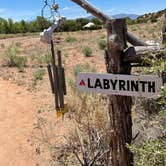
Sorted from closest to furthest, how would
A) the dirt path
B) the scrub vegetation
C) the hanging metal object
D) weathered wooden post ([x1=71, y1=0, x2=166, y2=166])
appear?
the scrub vegetation
weathered wooden post ([x1=71, y1=0, x2=166, y2=166])
the hanging metal object
the dirt path

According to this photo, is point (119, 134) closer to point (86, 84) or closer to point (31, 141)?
point (86, 84)

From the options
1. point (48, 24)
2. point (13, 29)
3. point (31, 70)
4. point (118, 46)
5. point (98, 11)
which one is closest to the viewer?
point (118, 46)

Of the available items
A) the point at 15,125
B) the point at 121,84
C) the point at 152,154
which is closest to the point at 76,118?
the point at 15,125

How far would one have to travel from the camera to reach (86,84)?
4695 millimetres

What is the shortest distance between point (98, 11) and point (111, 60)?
1.95 ft

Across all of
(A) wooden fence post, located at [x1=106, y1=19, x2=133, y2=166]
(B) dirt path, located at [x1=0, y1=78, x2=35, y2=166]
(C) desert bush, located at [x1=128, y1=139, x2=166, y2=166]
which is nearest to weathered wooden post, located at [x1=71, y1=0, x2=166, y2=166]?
(A) wooden fence post, located at [x1=106, y1=19, x2=133, y2=166]

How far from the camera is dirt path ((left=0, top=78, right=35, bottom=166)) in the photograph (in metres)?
9.49

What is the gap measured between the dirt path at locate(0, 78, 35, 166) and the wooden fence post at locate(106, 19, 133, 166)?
15.5ft

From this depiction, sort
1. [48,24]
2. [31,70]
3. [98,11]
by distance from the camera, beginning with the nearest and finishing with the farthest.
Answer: [98,11], [48,24], [31,70]

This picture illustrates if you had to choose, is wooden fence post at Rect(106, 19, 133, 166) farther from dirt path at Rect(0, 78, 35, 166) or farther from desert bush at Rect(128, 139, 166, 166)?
dirt path at Rect(0, 78, 35, 166)

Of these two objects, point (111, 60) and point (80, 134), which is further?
point (80, 134)

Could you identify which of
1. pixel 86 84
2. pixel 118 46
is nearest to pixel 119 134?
pixel 86 84

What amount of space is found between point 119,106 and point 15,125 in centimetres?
687

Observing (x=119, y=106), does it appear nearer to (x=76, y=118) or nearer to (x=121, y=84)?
(x=121, y=84)
